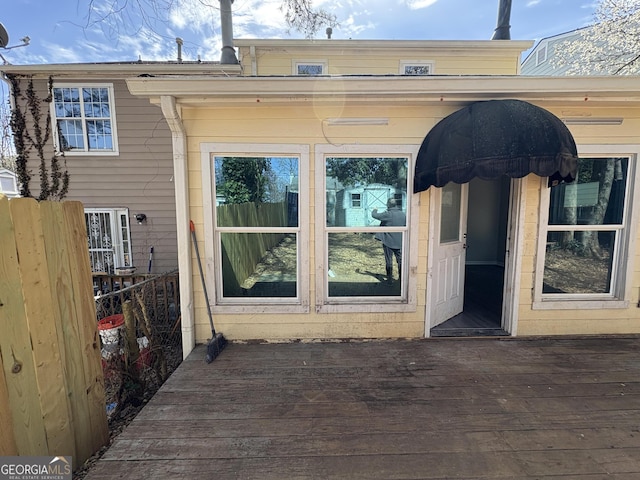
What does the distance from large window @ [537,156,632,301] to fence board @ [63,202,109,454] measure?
421 centimetres

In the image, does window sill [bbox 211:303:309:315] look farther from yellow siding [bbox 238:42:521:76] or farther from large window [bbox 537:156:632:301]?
yellow siding [bbox 238:42:521:76]

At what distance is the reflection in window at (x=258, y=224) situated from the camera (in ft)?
10.2

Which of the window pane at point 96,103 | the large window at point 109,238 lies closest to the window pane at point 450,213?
the large window at point 109,238

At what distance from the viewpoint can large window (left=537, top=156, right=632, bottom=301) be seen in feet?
10.4

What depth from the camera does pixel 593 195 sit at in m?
3.20

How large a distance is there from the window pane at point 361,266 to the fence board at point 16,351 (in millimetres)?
2408

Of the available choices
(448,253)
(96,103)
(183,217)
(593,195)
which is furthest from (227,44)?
(593,195)

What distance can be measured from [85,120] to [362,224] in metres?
6.67

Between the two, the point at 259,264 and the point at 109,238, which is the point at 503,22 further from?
the point at 109,238

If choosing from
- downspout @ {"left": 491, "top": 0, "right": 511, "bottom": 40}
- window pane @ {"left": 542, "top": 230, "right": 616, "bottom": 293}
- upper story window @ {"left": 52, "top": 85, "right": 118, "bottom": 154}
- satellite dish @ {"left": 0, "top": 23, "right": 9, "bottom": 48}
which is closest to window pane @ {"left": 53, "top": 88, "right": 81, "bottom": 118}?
Answer: upper story window @ {"left": 52, "top": 85, "right": 118, "bottom": 154}

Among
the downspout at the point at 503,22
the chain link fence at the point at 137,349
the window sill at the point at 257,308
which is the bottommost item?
the chain link fence at the point at 137,349

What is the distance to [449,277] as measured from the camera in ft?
11.8

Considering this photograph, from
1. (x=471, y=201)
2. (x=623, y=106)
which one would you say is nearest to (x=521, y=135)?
(x=623, y=106)

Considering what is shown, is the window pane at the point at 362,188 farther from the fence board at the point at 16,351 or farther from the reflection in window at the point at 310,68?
the reflection in window at the point at 310,68
